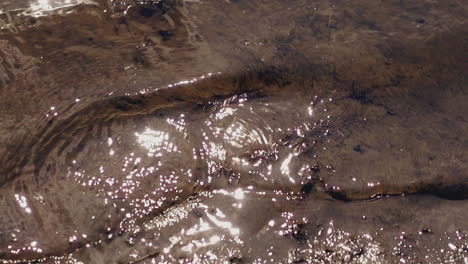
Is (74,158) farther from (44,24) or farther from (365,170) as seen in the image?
A: (365,170)

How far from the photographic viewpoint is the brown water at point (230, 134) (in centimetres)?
239

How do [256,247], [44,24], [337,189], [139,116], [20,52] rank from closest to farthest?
[256,247], [337,189], [139,116], [20,52], [44,24]

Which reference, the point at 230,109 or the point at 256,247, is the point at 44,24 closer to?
the point at 230,109

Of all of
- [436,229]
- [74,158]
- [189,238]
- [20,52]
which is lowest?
[436,229]

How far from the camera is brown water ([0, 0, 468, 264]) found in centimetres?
239

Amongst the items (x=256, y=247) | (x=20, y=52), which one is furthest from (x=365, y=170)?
(x=20, y=52)

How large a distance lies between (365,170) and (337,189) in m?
0.22

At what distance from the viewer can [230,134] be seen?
2746 mm

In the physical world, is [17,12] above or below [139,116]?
above

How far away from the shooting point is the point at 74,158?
2613 mm

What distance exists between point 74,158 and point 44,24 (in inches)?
52.0

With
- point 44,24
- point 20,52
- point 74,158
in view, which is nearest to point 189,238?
point 74,158

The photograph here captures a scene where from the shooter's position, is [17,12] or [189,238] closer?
[189,238]

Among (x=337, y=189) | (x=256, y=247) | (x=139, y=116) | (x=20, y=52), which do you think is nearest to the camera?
(x=256, y=247)
